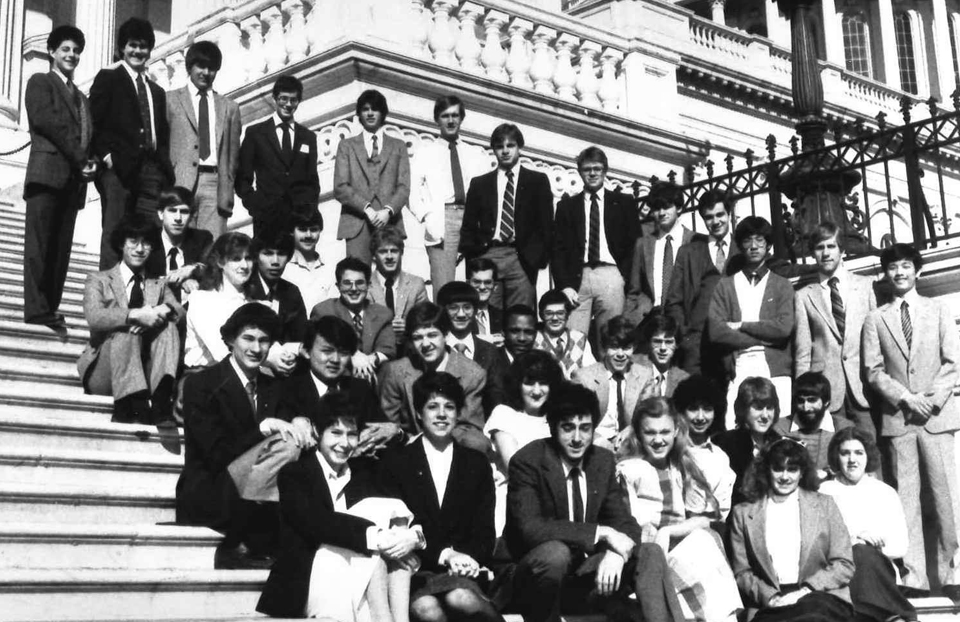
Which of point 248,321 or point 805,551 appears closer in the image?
point 248,321

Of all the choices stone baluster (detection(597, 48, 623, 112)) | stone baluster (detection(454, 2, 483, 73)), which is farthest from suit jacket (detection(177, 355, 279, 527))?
stone baluster (detection(597, 48, 623, 112))

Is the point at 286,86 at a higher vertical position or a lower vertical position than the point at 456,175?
higher

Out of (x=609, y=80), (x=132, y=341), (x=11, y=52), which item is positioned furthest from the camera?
(x=11, y=52)

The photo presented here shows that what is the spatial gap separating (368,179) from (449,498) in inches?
155

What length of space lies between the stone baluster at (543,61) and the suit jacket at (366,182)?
3384mm

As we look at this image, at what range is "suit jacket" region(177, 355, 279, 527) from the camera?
6.73 m

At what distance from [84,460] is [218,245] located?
5.22ft

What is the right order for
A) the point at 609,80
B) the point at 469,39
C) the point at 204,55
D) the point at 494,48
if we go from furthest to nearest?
the point at 609,80, the point at 494,48, the point at 469,39, the point at 204,55

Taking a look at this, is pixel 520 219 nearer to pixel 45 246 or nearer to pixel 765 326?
pixel 765 326

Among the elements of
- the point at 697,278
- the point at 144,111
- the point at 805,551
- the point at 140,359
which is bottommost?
the point at 805,551

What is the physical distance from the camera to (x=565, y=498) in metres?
7.12

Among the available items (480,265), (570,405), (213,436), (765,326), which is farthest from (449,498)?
(765,326)

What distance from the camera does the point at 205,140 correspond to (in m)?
10.0

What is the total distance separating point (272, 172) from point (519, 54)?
4.02 m
